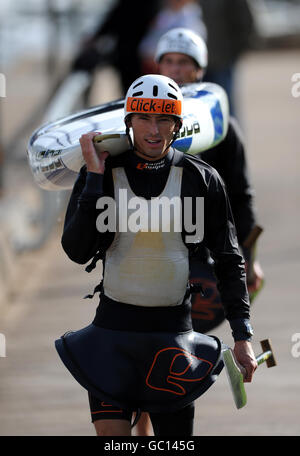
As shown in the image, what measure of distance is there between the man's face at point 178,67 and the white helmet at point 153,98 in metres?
1.32

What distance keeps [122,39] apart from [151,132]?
7.42m

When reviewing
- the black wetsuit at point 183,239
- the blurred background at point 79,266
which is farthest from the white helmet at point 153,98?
the blurred background at point 79,266

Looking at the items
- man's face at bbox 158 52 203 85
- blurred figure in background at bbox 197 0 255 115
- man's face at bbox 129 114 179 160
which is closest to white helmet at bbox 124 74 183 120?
man's face at bbox 129 114 179 160

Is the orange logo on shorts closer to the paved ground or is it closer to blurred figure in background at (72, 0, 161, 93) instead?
the paved ground

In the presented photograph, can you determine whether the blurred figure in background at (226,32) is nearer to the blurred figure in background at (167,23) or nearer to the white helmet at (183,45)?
the blurred figure in background at (167,23)

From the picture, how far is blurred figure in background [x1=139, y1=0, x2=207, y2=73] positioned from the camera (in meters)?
10.3

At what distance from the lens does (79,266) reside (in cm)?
1056

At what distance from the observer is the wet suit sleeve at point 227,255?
4.66 metres

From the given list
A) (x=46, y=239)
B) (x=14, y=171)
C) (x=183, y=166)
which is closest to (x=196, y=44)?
(x=183, y=166)

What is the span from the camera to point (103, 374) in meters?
4.58

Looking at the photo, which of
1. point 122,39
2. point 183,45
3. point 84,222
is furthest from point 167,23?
point 84,222

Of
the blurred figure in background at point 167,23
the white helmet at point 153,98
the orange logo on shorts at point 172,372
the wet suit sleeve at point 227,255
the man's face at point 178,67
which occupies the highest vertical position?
the blurred figure in background at point 167,23

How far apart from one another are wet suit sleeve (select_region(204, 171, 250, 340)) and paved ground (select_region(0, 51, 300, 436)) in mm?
1810
